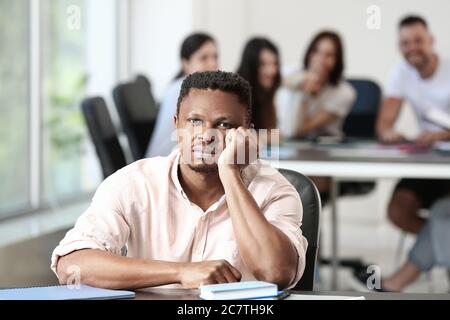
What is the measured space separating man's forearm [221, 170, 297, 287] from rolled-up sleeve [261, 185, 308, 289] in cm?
4

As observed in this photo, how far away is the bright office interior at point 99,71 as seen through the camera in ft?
11.7

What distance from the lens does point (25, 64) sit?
3.75m

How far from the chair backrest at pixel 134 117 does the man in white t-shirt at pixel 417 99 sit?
102 centimetres

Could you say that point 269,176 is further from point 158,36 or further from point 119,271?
point 158,36

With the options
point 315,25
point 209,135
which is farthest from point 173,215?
point 315,25

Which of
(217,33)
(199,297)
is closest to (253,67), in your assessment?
(217,33)

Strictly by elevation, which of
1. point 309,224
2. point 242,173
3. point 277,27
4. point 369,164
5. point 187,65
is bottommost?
point 369,164

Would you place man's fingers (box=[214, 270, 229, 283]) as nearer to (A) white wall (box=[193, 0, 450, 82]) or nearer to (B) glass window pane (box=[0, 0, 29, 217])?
(B) glass window pane (box=[0, 0, 29, 217])

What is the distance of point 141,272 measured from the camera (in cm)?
145

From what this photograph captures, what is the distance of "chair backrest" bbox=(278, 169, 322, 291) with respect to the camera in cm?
167

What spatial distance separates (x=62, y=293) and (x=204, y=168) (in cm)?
36

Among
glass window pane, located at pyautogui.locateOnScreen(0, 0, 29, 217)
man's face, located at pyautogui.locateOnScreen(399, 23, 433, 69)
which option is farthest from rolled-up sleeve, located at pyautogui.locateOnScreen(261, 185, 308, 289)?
man's face, located at pyautogui.locateOnScreen(399, 23, 433, 69)

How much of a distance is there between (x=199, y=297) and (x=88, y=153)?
2988 millimetres

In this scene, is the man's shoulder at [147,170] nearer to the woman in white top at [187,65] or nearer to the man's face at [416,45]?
the woman in white top at [187,65]
